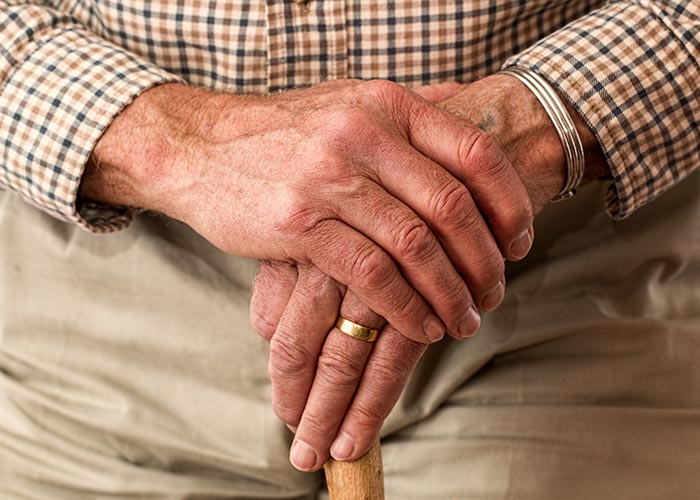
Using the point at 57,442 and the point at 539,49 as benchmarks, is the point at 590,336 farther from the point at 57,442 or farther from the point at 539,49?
the point at 57,442

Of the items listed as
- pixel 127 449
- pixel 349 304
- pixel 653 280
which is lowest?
pixel 127 449

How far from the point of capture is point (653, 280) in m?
1.16

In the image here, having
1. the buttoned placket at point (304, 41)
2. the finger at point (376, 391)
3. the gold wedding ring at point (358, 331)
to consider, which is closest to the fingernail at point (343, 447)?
the finger at point (376, 391)

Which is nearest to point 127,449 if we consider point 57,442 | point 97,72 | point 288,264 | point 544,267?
point 57,442

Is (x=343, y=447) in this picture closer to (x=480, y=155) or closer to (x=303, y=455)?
(x=303, y=455)

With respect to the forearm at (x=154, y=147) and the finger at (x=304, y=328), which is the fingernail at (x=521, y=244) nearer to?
the finger at (x=304, y=328)

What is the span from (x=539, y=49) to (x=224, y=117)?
37 centimetres

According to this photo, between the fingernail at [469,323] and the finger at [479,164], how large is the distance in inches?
3.3

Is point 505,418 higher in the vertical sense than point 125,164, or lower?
lower

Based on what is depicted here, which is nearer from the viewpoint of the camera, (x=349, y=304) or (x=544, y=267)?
(x=349, y=304)

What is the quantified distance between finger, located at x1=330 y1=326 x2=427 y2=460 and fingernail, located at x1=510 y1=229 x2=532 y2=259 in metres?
0.14

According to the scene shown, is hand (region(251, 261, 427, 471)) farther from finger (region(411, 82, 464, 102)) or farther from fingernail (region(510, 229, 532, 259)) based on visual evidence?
finger (region(411, 82, 464, 102))

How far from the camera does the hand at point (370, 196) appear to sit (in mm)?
865

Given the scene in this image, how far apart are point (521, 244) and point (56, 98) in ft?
1.84
